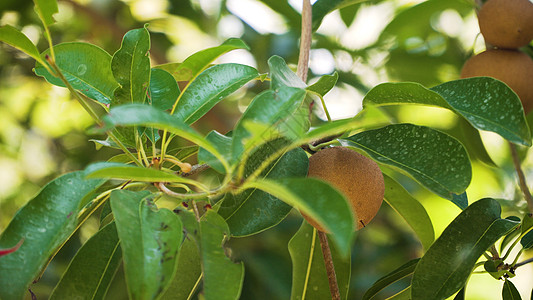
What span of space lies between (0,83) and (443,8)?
1409 mm

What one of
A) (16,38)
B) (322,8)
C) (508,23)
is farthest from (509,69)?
(16,38)

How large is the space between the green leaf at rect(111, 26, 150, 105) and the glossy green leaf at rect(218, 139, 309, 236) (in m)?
0.17

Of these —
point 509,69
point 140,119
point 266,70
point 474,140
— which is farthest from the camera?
point 266,70

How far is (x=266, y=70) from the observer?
168 centimetres

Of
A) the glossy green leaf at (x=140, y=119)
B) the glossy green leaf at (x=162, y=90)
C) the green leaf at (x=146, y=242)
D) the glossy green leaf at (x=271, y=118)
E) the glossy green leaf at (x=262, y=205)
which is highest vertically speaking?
the glossy green leaf at (x=162, y=90)

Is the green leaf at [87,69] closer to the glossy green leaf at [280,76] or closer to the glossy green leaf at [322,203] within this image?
the glossy green leaf at [280,76]

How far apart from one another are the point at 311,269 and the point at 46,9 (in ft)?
1.71

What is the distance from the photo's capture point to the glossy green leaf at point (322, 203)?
410mm

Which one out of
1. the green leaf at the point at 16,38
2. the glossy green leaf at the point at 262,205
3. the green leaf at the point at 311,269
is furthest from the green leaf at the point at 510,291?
the green leaf at the point at 16,38

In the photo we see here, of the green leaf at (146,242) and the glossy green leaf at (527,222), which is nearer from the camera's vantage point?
the green leaf at (146,242)

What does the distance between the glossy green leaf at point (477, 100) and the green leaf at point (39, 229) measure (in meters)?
0.34

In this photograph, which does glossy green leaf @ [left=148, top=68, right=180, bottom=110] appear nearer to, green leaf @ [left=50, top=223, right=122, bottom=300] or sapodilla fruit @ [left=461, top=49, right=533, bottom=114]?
green leaf @ [left=50, top=223, right=122, bottom=300]

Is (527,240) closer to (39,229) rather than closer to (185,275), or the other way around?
(185,275)

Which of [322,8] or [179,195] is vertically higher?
[322,8]
